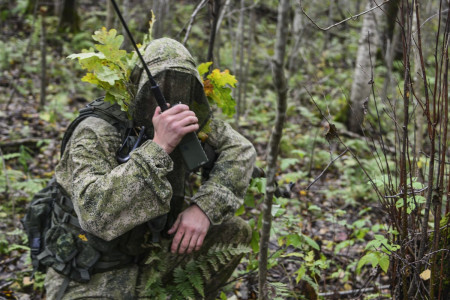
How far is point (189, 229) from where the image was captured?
264 centimetres

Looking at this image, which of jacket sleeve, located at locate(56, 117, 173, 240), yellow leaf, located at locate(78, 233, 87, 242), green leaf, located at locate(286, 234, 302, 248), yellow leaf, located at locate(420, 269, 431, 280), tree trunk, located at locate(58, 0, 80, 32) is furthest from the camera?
tree trunk, located at locate(58, 0, 80, 32)

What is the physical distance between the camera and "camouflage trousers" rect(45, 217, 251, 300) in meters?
2.65

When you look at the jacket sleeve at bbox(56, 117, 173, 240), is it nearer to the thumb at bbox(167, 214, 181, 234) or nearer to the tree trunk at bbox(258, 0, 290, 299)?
the thumb at bbox(167, 214, 181, 234)

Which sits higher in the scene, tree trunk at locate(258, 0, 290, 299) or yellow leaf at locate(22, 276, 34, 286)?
tree trunk at locate(258, 0, 290, 299)

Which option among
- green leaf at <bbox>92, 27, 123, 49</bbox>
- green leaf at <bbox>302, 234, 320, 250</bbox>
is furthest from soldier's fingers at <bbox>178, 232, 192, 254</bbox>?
green leaf at <bbox>92, 27, 123, 49</bbox>

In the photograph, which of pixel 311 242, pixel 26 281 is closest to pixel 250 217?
pixel 311 242

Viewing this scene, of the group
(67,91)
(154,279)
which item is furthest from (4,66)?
(154,279)

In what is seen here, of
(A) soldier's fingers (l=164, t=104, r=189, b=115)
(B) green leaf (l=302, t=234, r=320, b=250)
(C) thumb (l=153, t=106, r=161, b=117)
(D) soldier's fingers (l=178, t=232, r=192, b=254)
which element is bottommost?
(D) soldier's fingers (l=178, t=232, r=192, b=254)

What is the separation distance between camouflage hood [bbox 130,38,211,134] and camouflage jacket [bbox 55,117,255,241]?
243 mm

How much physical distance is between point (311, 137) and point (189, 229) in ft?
Answer: 17.4

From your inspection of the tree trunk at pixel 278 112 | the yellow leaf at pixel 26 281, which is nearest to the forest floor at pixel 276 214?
the yellow leaf at pixel 26 281

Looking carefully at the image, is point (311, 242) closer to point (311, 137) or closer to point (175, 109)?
point (175, 109)

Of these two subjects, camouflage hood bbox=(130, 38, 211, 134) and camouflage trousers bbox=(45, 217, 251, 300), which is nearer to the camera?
camouflage hood bbox=(130, 38, 211, 134)

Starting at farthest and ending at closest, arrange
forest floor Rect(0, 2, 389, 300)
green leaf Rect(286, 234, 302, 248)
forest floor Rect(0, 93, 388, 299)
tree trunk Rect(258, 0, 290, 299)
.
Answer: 1. forest floor Rect(0, 93, 388, 299)
2. forest floor Rect(0, 2, 389, 300)
3. green leaf Rect(286, 234, 302, 248)
4. tree trunk Rect(258, 0, 290, 299)
